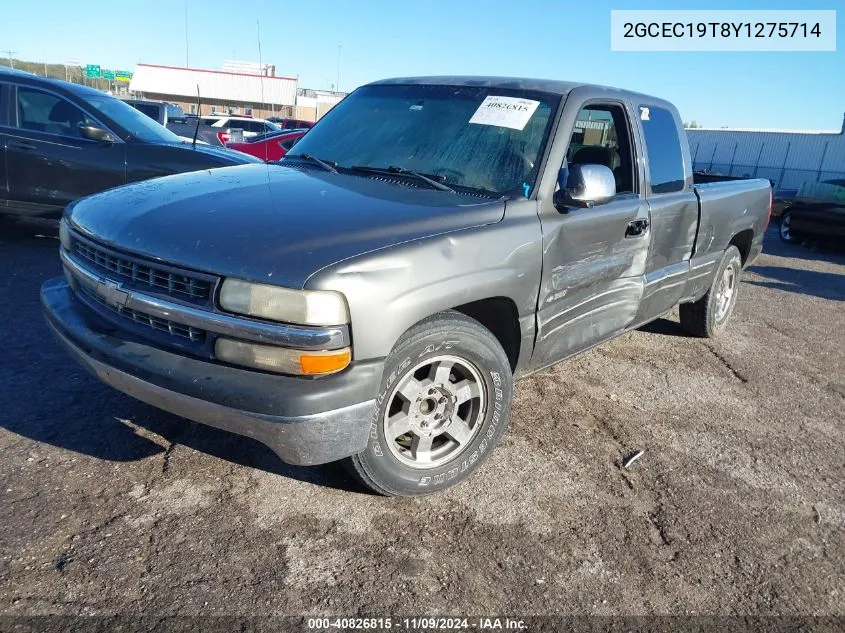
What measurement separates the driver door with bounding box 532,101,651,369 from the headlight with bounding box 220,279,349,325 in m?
1.19

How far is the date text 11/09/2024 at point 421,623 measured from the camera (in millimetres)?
2062

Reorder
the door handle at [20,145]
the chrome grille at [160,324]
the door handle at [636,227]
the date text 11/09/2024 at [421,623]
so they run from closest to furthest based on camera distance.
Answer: the date text 11/09/2024 at [421,623]
the chrome grille at [160,324]
the door handle at [636,227]
the door handle at [20,145]

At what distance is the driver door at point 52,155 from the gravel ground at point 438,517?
9.49 ft

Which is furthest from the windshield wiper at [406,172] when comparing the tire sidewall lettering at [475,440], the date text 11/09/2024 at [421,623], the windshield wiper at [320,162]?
the date text 11/09/2024 at [421,623]

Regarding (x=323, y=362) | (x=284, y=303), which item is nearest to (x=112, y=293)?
(x=284, y=303)

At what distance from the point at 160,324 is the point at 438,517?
4.46ft

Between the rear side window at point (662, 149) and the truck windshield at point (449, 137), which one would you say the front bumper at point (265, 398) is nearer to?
the truck windshield at point (449, 137)

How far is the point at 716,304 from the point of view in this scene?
540 centimetres

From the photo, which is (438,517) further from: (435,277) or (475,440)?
(435,277)

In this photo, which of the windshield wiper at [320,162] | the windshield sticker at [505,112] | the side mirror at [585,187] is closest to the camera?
the side mirror at [585,187]

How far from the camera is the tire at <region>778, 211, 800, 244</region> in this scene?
1244cm

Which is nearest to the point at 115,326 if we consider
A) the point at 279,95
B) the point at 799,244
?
the point at 799,244

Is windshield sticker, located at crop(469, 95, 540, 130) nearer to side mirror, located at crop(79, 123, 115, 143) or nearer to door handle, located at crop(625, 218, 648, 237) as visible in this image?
door handle, located at crop(625, 218, 648, 237)

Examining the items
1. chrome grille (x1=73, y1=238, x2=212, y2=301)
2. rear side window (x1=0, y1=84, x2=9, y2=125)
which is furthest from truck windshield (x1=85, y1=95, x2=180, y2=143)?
chrome grille (x1=73, y1=238, x2=212, y2=301)
